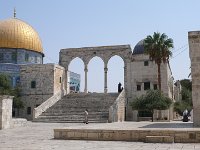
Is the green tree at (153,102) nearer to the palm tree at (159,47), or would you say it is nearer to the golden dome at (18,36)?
the palm tree at (159,47)

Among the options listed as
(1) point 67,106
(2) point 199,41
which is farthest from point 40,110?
(2) point 199,41

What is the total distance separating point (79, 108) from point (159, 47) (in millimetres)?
9759

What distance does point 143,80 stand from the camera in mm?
34000

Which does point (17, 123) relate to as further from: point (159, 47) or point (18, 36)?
point (18, 36)

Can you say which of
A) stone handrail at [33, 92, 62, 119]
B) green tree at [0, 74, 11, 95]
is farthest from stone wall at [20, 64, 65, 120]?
green tree at [0, 74, 11, 95]

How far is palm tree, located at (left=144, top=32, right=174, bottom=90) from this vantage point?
31.1m

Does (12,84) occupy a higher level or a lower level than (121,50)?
lower

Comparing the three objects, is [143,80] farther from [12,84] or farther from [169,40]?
[12,84]

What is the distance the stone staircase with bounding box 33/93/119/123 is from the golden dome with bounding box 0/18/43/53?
10919 millimetres

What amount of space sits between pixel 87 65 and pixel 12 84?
9010mm

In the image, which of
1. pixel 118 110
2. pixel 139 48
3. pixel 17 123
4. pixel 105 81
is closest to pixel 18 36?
pixel 105 81

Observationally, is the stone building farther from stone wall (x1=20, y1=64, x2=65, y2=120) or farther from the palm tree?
the palm tree

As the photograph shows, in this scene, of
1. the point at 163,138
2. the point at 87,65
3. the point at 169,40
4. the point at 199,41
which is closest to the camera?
the point at 163,138

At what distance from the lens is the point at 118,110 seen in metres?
29.7
